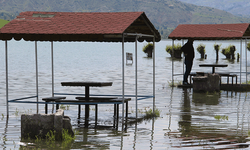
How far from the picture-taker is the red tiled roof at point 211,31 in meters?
19.1

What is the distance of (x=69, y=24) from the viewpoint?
10648 millimetres

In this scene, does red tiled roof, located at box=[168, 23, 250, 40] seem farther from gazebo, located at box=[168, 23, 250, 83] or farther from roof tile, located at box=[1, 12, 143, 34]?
roof tile, located at box=[1, 12, 143, 34]

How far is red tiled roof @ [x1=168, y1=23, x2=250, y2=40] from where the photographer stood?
1909 centimetres

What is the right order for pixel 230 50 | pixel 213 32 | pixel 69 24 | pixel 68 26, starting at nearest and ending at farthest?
pixel 68 26 < pixel 69 24 < pixel 213 32 < pixel 230 50

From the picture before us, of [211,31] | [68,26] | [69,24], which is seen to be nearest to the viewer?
[68,26]

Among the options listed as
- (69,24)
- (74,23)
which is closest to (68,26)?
(69,24)

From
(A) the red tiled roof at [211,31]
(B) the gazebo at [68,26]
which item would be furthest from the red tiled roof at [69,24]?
(A) the red tiled roof at [211,31]

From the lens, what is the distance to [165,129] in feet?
33.2

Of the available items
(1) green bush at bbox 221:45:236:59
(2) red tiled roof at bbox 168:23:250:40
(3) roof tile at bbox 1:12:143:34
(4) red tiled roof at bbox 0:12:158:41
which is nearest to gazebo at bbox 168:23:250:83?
(2) red tiled roof at bbox 168:23:250:40

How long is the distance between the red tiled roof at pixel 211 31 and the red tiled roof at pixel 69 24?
8.76 metres

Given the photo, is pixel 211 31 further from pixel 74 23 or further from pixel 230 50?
pixel 230 50

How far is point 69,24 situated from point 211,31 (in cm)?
1084

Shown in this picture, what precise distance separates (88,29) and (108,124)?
2.33m

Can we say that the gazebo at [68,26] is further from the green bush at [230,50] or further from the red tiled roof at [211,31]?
the green bush at [230,50]
